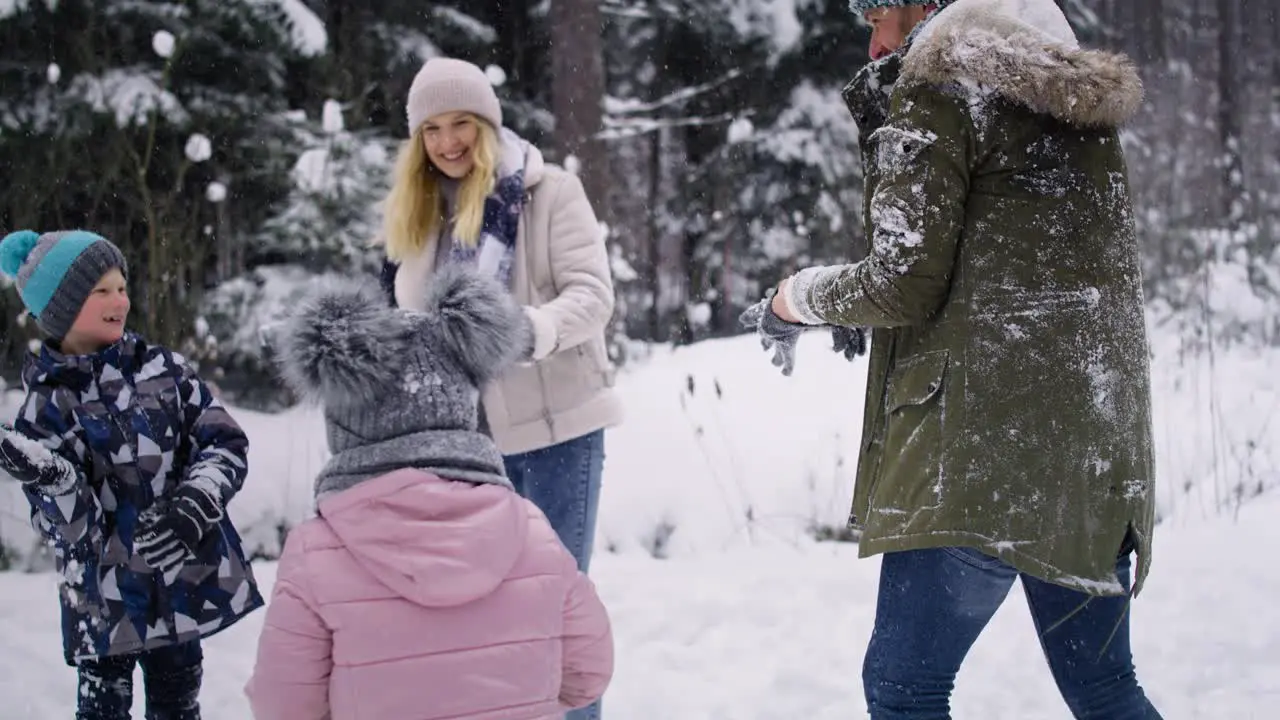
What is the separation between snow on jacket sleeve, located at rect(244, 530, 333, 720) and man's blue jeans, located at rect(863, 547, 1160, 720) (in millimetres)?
970

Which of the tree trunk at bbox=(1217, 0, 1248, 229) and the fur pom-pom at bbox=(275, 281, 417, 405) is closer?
the fur pom-pom at bbox=(275, 281, 417, 405)

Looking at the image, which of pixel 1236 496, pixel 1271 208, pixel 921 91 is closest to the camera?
pixel 921 91

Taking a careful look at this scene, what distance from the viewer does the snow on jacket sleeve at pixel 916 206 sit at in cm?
182

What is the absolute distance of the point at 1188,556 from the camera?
442cm

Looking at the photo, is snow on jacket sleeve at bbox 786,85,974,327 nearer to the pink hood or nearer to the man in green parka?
the man in green parka

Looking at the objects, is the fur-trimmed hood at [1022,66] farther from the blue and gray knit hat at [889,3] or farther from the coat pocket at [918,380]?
the coat pocket at [918,380]

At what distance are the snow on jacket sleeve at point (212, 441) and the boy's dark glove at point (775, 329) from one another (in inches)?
48.3

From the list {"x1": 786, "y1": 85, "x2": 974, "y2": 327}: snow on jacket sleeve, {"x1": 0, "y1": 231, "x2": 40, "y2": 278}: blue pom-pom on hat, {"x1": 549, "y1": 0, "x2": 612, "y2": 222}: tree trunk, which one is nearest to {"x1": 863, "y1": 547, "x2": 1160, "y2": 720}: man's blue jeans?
{"x1": 786, "y1": 85, "x2": 974, "y2": 327}: snow on jacket sleeve

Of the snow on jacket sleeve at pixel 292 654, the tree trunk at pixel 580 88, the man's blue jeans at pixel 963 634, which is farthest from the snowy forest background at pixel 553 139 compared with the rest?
the man's blue jeans at pixel 963 634

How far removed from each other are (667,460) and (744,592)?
1936 mm

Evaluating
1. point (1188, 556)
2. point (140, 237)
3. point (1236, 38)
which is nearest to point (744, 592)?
point (1188, 556)

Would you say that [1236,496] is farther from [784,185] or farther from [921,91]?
[784,185]

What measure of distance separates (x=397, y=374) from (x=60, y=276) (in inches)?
44.4

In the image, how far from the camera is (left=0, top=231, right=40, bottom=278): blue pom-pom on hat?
2641mm
